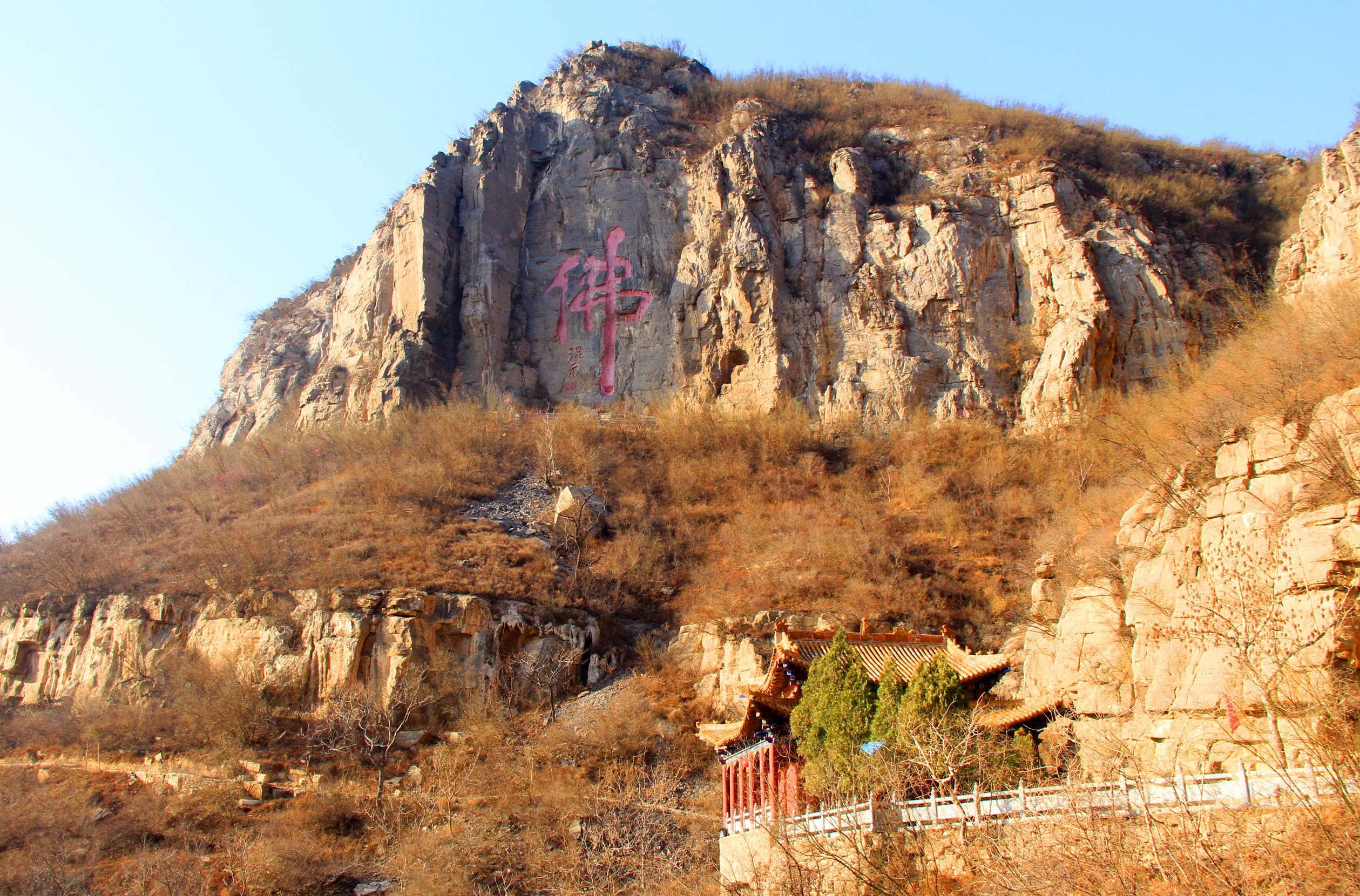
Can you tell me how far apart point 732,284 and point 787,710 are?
1684 cm

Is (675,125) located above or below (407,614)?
above

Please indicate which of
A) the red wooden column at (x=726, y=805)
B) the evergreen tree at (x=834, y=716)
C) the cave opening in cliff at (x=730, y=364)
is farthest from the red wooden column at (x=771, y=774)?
the cave opening in cliff at (x=730, y=364)

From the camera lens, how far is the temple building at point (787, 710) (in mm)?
11711

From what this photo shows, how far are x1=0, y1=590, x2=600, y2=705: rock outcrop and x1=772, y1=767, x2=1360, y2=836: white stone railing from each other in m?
10.3

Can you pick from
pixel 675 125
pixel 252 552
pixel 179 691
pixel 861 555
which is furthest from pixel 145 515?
pixel 675 125

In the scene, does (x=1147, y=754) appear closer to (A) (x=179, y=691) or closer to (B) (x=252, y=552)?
(A) (x=179, y=691)

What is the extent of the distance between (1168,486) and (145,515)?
24.4 m

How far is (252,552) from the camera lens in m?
20.8

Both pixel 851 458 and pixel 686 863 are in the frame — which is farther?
pixel 851 458

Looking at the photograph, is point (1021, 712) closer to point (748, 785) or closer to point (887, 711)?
point (887, 711)

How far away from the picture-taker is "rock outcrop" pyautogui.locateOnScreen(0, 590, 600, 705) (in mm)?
18000

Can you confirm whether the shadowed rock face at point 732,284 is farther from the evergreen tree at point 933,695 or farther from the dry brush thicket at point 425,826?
the evergreen tree at point 933,695

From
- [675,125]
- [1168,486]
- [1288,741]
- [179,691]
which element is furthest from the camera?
[675,125]

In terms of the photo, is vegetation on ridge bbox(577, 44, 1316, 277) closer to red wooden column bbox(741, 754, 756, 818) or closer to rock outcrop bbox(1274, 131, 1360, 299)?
rock outcrop bbox(1274, 131, 1360, 299)
